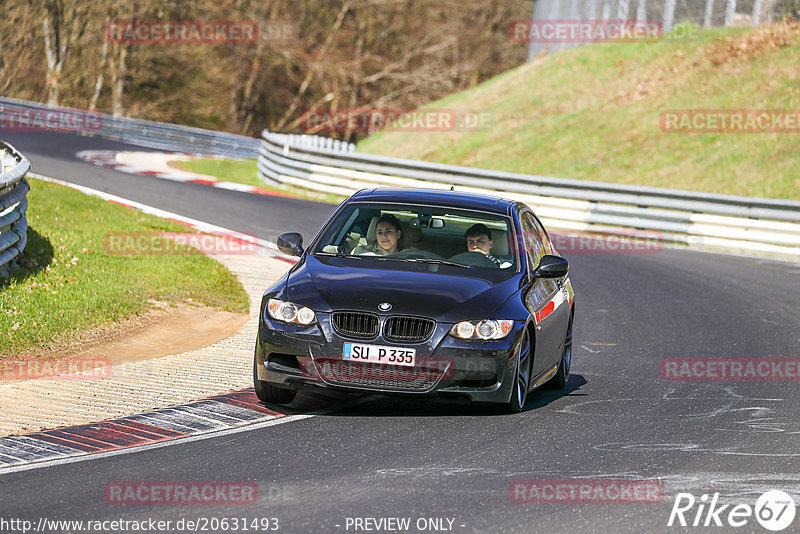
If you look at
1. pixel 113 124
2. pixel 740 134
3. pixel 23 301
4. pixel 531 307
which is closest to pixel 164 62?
pixel 113 124

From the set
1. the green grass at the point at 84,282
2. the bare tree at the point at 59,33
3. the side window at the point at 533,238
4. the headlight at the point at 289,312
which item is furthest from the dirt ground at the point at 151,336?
the bare tree at the point at 59,33

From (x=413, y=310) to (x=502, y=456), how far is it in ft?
4.01

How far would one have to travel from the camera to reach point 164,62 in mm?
58812

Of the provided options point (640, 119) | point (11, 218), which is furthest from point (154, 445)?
point (640, 119)

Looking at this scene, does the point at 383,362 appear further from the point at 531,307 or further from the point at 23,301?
the point at 23,301

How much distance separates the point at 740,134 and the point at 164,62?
35.8 m

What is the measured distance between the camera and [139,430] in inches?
293

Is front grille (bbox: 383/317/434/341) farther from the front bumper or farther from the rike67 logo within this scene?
the rike67 logo

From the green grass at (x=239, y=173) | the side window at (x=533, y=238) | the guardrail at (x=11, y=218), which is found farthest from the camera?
the green grass at (x=239, y=173)

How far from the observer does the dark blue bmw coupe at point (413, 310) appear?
7715 mm

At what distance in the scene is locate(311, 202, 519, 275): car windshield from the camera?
8.97m

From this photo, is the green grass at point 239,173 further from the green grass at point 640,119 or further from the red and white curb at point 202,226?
the red and white curb at point 202,226

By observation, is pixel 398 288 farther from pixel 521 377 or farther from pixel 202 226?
pixel 202 226

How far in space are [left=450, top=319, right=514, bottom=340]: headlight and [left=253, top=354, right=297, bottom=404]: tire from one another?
1.38 m
